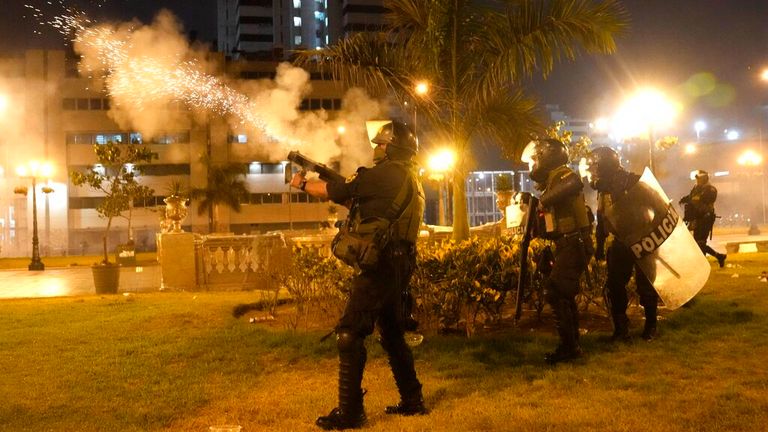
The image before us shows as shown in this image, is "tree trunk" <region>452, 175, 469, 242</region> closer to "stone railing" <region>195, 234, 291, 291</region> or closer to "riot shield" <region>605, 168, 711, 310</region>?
"riot shield" <region>605, 168, 711, 310</region>

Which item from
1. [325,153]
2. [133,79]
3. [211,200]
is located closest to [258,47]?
[211,200]

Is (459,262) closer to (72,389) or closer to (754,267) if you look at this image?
(72,389)

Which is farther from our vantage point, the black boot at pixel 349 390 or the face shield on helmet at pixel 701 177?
the face shield on helmet at pixel 701 177

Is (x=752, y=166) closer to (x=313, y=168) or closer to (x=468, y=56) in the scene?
(x=468, y=56)

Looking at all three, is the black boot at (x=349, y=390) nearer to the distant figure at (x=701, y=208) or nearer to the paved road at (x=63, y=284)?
the distant figure at (x=701, y=208)

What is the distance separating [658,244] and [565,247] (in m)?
1.06

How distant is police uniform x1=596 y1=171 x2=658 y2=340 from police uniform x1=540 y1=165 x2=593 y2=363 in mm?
639

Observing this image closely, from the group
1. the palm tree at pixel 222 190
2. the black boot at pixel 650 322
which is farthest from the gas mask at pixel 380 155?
the palm tree at pixel 222 190

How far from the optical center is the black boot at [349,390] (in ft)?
13.5

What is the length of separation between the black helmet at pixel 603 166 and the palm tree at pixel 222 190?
42775 mm

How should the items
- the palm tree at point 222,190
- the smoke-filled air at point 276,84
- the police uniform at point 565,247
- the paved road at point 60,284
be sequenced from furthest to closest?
the palm tree at point 222,190 < the smoke-filled air at point 276,84 < the paved road at point 60,284 < the police uniform at point 565,247

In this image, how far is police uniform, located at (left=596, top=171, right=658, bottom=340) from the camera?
6.12 metres

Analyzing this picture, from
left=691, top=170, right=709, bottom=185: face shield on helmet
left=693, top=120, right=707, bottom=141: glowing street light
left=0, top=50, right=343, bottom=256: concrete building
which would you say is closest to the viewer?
left=691, top=170, right=709, bottom=185: face shield on helmet

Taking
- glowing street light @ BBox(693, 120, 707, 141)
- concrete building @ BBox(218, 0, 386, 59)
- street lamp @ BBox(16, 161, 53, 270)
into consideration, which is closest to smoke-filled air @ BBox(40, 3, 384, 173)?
street lamp @ BBox(16, 161, 53, 270)
